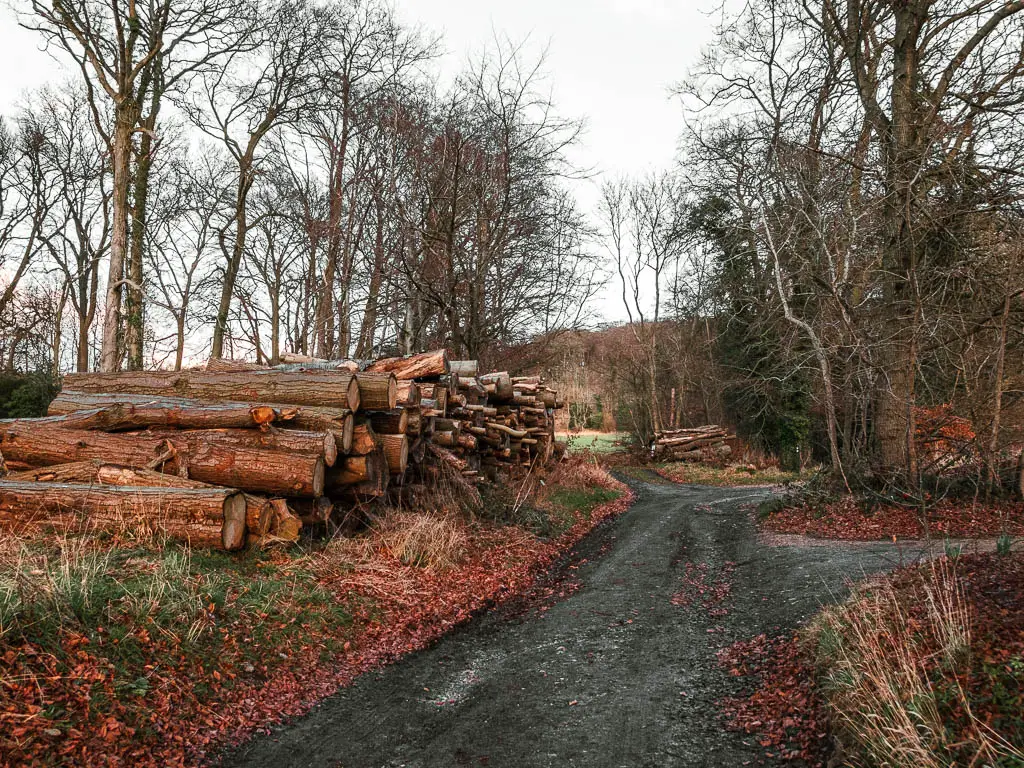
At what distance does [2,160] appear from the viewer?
83.9 ft

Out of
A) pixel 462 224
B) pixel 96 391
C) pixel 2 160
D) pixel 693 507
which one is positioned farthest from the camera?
pixel 2 160

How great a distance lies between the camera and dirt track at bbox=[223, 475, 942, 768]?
4066mm

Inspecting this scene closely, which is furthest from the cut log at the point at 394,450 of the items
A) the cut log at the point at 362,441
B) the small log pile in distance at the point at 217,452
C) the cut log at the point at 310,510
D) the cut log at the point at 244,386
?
the cut log at the point at 310,510

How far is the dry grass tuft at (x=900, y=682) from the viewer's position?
3051 millimetres

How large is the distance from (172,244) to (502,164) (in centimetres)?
1751

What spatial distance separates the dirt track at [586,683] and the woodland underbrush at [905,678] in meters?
0.35

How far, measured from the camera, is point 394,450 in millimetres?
9102

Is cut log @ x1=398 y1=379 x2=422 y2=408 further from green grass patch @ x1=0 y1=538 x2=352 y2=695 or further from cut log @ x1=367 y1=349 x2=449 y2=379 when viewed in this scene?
green grass patch @ x1=0 y1=538 x2=352 y2=695

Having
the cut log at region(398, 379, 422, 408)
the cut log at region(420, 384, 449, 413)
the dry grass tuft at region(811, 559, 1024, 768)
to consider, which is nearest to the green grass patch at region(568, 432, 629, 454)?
the cut log at region(420, 384, 449, 413)

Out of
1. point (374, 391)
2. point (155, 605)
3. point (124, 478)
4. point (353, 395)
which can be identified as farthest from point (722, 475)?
point (155, 605)

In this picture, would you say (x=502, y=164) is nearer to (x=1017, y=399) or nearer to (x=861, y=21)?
(x=861, y=21)

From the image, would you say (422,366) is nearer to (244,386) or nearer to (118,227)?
(244,386)

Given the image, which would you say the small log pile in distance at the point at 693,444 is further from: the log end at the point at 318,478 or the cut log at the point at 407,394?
the log end at the point at 318,478

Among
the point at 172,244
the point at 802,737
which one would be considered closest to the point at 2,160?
the point at 172,244
